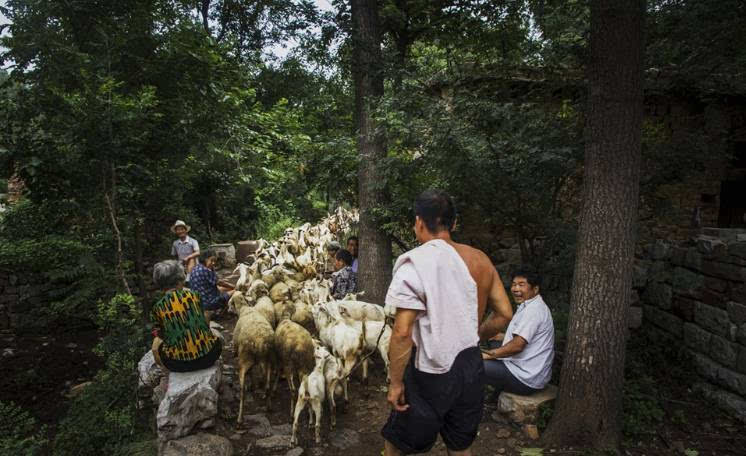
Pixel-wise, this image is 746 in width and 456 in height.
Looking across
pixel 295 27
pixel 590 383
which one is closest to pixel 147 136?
pixel 295 27

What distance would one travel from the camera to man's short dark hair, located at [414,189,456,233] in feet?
7.83

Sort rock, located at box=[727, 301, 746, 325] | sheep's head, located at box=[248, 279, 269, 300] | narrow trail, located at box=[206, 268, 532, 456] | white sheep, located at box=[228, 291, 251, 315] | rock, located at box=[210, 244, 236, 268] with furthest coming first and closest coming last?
rock, located at box=[210, 244, 236, 268] < white sheep, located at box=[228, 291, 251, 315] < sheep's head, located at box=[248, 279, 269, 300] < rock, located at box=[727, 301, 746, 325] < narrow trail, located at box=[206, 268, 532, 456]

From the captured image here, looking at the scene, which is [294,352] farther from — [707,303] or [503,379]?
[707,303]

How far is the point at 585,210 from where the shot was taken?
365 cm

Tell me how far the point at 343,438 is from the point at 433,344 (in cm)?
223

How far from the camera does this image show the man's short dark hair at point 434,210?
239 centimetres

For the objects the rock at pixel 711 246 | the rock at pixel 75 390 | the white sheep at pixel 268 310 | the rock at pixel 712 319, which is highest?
the rock at pixel 711 246

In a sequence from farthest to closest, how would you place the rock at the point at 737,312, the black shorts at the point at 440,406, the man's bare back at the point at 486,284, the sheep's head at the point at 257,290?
the sheep's head at the point at 257,290 → the rock at the point at 737,312 → the man's bare back at the point at 486,284 → the black shorts at the point at 440,406

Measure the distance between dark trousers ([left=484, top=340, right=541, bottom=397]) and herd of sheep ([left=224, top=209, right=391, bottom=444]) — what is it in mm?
1117

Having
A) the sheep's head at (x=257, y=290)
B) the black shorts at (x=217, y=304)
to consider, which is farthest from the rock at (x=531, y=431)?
the black shorts at (x=217, y=304)

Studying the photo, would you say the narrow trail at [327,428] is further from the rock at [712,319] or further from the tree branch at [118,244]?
the rock at [712,319]

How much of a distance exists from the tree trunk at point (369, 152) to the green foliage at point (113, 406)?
3.46 meters

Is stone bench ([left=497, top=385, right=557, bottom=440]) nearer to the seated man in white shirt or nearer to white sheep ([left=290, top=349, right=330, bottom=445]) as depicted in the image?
the seated man in white shirt

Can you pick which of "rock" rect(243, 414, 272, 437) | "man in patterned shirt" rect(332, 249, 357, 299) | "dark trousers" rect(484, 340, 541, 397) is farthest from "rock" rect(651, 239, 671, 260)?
"rock" rect(243, 414, 272, 437)
